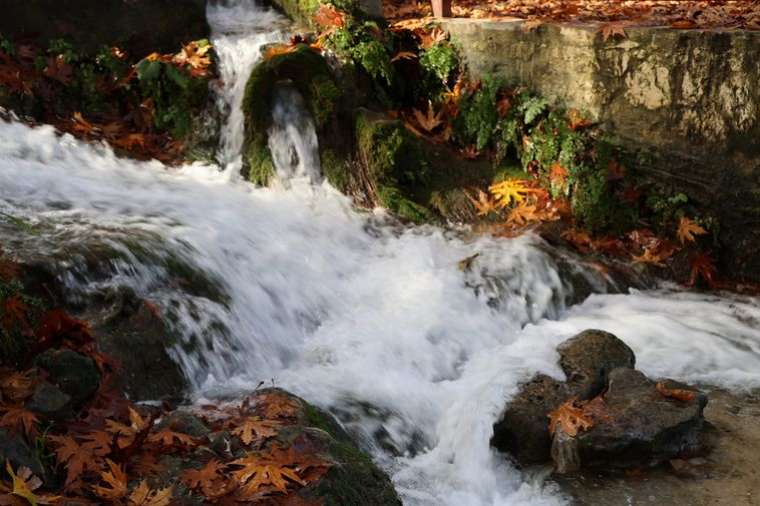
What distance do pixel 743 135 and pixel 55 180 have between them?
20.5 feet

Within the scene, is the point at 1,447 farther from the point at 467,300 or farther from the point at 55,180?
the point at 467,300

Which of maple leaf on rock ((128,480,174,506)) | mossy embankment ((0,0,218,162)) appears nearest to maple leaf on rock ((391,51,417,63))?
mossy embankment ((0,0,218,162))

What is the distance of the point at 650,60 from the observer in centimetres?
752

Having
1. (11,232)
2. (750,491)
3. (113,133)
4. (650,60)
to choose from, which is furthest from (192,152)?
(750,491)

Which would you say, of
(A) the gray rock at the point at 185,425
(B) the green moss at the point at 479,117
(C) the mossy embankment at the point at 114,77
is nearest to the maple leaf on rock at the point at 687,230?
(B) the green moss at the point at 479,117

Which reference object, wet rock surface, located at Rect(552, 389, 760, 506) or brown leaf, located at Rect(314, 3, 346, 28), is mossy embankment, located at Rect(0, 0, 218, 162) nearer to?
brown leaf, located at Rect(314, 3, 346, 28)

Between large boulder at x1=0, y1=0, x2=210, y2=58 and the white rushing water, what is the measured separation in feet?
2.93

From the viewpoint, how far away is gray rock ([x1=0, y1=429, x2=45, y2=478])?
9.76ft

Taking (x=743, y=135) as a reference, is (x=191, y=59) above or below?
above

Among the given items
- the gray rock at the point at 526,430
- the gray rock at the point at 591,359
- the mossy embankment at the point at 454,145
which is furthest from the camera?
the mossy embankment at the point at 454,145

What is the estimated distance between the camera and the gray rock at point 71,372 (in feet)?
11.5

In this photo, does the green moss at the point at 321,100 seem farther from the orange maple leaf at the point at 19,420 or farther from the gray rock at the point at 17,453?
the gray rock at the point at 17,453

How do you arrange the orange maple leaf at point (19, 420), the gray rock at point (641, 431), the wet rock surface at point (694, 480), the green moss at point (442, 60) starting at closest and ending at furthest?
the orange maple leaf at point (19, 420) < the wet rock surface at point (694, 480) < the gray rock at point (641, 431) < the green moss at point (442, 60)

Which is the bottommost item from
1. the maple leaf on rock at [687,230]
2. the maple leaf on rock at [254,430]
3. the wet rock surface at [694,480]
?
the wet rock surface at [694,480]
